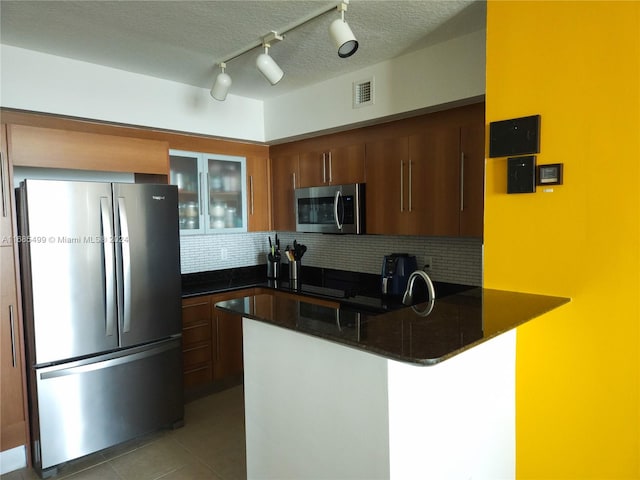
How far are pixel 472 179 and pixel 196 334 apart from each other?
7.58 ft

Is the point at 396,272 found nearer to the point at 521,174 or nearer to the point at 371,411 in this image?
the point at 521,174

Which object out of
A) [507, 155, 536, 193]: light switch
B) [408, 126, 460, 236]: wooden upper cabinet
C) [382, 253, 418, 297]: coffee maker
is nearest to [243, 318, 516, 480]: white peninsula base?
[507, 155, 536, 193]: light switch

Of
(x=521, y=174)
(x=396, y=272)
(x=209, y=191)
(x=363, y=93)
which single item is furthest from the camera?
(x=209, y=191)

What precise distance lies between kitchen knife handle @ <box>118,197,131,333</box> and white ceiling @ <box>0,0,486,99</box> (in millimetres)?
925

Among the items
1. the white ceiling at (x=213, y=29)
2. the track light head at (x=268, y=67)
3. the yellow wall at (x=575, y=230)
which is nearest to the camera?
the yellow wall at (x=575, y=230)

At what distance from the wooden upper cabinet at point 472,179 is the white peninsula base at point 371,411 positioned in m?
0.90

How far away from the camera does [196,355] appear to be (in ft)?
11.0

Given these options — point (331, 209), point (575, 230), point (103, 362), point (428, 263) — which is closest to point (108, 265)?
point (103, 362)

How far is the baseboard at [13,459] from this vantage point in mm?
2480

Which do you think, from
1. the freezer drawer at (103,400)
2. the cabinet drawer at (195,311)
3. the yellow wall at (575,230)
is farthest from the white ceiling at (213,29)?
the freezer drawer at (103,400)

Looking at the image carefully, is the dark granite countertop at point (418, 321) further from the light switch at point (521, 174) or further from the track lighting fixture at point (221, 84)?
the track lighting fixture at point (221, 84)

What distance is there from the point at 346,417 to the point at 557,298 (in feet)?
3.38

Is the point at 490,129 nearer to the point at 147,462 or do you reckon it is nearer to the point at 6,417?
the point at 147,462

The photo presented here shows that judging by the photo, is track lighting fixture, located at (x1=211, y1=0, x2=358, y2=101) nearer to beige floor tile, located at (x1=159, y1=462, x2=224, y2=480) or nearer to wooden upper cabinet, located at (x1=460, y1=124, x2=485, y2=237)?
wooden upper cabinet, located at (x1=460, y1=124, x2=485, y2=237)
